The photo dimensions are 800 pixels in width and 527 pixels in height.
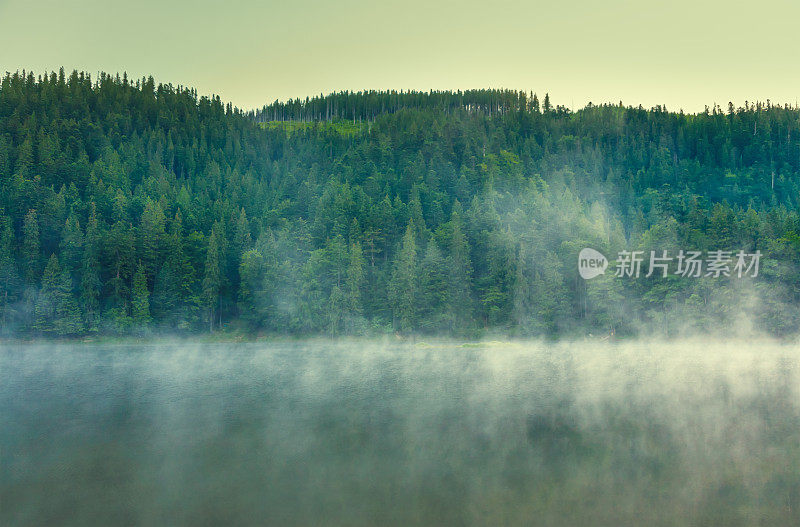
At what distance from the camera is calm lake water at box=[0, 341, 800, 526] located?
25.0 meters

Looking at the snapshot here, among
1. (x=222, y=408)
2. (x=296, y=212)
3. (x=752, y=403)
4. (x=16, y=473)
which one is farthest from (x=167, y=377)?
(x=296, y=212)

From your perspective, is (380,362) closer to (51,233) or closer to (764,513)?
(764,513)

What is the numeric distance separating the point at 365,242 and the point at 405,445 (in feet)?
233

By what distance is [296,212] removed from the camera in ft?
394

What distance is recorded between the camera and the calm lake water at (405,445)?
82.1 ft

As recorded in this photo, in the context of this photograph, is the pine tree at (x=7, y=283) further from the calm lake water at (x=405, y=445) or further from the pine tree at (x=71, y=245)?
the calm lake water at (x=405, y=445)

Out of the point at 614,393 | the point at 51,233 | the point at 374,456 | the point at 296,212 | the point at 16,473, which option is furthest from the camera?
the point at 296,212

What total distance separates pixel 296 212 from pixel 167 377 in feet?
207

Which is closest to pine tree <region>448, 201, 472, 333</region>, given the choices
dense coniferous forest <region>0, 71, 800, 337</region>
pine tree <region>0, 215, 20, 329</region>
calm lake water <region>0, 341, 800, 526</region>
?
dense coniferous forest <region>0, 71, 800, 337</region>

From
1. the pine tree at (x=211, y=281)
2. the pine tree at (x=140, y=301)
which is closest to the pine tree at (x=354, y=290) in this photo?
the pine tree at (x=211, y=281)

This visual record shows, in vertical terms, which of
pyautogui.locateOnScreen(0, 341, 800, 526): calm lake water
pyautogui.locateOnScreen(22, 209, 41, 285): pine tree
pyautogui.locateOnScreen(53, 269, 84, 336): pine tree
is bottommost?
pyautogui.locateOnScreen(0, 341, 800, 526): calm lake water

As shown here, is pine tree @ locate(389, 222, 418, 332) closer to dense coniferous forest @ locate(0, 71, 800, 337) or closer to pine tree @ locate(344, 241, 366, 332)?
dense coniferous forest @ locate(0, 71, 800, 337)

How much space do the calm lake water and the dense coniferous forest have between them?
26.2 metres

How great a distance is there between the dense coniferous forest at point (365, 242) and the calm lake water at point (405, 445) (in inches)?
1031
